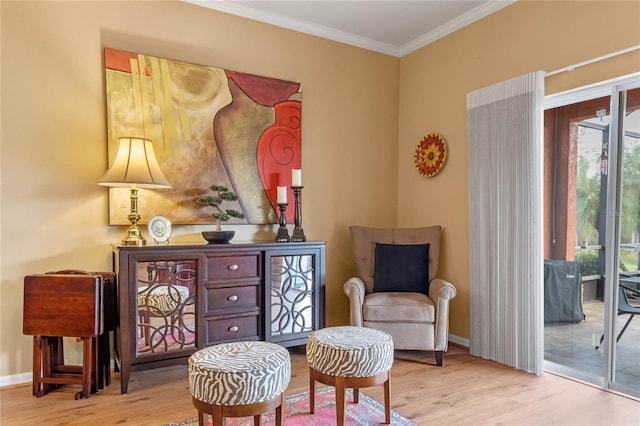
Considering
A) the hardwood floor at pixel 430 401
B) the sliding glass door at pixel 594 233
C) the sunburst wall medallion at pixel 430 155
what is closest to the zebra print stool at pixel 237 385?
the hardwood floor at pixel 430 401

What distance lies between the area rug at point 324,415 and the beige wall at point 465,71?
1523 mm

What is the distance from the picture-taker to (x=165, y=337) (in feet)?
8.82

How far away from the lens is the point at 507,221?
3.05 meters

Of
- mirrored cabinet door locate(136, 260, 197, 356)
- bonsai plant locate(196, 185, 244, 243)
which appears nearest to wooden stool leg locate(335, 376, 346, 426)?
mirrored cabinet door locate(136, 260, 197, 356)

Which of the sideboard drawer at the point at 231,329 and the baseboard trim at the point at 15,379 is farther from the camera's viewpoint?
the sideboard drawer at the point at 231,329

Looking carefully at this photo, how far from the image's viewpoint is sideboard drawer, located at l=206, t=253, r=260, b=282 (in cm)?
283

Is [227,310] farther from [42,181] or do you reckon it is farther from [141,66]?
[141,66]

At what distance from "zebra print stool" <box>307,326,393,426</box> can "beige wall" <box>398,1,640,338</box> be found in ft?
5.42

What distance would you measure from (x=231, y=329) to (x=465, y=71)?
280 centimetres

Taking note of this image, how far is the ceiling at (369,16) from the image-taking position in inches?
130

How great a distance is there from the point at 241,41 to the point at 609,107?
271 cm

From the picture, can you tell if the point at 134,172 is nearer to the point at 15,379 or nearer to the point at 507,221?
the point at 15,379

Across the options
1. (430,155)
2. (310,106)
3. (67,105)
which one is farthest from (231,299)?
(430,155)

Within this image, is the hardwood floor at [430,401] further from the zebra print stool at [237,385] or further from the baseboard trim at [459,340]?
the zebra print stool at [237,385]
